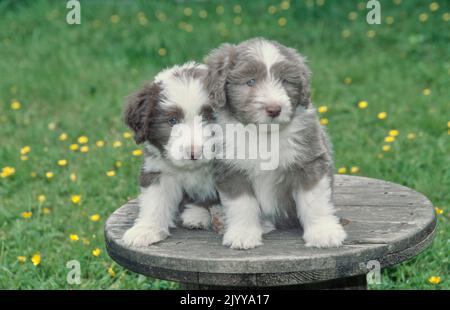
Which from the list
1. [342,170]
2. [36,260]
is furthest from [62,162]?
[342,170]

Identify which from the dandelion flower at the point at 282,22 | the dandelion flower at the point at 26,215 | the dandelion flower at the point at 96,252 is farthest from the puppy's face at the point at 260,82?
the dandelion flower at the point at 282,22

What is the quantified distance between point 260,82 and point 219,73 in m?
0.24

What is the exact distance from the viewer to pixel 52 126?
8352mm

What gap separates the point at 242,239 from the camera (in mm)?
3875

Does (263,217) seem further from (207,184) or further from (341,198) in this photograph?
(341,198)

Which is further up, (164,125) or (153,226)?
(164,125)

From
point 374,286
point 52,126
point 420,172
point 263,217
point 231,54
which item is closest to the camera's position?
point 231,54

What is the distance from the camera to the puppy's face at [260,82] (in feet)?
12.0

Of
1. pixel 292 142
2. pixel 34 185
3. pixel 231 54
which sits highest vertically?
pixel 231 54

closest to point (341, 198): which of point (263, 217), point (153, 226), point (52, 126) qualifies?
point (263, 217)

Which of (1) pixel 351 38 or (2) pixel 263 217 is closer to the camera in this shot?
(2) pixel 263 217

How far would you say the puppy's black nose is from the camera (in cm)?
363

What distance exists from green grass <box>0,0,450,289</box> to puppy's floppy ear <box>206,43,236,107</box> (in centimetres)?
217

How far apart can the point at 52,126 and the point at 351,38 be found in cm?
→ 425
